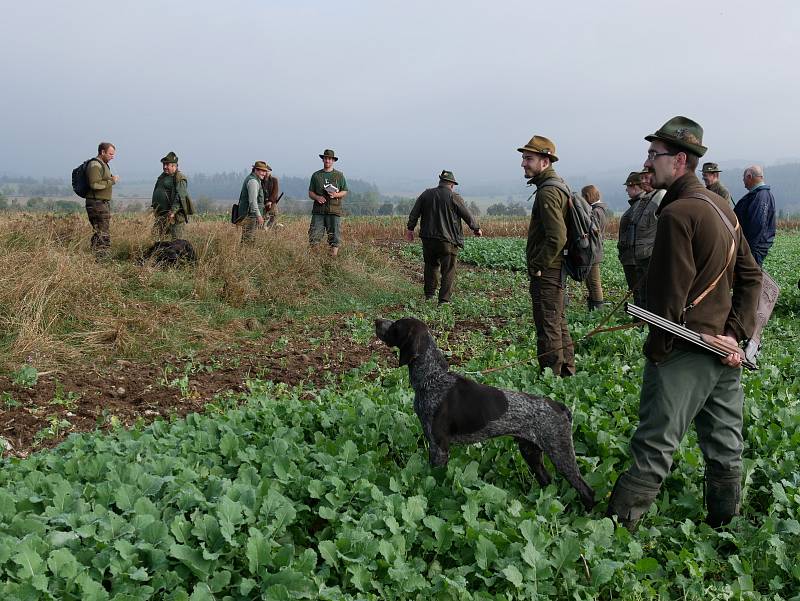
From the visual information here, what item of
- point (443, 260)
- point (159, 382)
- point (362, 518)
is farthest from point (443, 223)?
point (362, 518)

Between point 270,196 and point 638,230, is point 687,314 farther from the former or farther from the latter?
point 270,196

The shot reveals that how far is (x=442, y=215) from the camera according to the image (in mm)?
11922

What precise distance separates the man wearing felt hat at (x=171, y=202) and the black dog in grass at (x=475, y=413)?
9739 millimetres

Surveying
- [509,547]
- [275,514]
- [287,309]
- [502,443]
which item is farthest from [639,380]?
[287,309]

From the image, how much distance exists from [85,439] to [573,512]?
3.90m

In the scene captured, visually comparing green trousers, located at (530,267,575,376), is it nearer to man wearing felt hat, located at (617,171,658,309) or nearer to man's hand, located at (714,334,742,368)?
man wearing felt hat, located at (617,171,658,309)

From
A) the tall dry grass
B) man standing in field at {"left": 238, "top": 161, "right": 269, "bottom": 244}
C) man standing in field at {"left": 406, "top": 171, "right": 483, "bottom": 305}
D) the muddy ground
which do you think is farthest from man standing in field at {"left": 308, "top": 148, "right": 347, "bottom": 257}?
the muddy ground

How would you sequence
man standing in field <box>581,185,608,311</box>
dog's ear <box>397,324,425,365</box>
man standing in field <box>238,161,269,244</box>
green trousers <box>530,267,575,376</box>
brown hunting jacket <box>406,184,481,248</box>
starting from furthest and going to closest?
man standing in field <box>238,161,269,244</box>, brown hunting jacket <box>406,184,481,248</box>, man standing in field <box>581,185,608,311</box>, green trousers <box>530,267,575,376</box>, dog's ear <box>397,324,425,365</box>

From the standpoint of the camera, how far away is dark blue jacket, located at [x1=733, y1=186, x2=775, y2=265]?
9820 mm

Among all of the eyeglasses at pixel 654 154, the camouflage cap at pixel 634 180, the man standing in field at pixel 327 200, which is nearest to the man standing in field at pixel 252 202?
the man standing in field at pixel 327 200

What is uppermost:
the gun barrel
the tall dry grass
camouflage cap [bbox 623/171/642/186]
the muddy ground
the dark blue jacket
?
camouflage cap [bbox 623/171/642/186]

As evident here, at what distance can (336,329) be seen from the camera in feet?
34.3

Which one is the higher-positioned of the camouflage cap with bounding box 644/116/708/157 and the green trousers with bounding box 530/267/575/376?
the camouflage cap with bounding box 644/116/708/157

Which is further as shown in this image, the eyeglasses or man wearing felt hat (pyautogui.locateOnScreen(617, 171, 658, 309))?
man wearing felt hat (pyautogui.locateOnScreen(617, 171, 658, 309))
